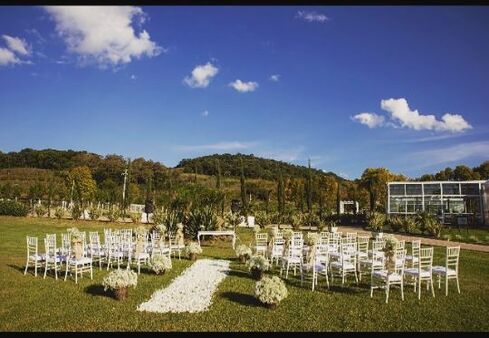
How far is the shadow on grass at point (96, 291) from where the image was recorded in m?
8.01

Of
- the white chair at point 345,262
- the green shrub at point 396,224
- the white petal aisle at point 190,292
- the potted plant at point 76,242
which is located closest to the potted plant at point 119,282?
the white petal aisle at point 190,292

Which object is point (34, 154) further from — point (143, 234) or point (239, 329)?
point (239, 329)

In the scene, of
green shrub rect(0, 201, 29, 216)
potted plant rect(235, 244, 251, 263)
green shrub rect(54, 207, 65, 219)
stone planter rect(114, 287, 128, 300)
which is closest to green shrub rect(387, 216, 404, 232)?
potted plant rect(235, 244, 251, 263)

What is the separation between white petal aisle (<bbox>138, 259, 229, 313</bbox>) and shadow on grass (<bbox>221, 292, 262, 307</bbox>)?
1.11ft

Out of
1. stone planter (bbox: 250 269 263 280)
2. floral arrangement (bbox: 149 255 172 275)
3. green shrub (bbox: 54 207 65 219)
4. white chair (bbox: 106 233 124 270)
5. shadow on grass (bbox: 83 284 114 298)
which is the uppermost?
green shrub (bbox: 54 207 65 219)

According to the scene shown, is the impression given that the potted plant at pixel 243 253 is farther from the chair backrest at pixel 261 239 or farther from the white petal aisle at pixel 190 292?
the white petal aisle at pixel 190 292

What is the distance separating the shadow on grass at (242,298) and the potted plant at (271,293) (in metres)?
0.35

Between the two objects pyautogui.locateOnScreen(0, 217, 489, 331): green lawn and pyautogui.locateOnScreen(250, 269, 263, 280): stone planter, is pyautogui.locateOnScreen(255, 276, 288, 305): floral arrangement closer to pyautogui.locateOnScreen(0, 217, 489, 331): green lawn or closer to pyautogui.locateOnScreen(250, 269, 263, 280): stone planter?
pyautogui.locateOnScreen(0, 217, 489, 331): green lawn

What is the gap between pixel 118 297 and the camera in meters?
7.52

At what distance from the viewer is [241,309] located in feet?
22.8

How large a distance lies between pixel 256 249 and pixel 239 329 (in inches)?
235

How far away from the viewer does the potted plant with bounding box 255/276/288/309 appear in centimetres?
685
